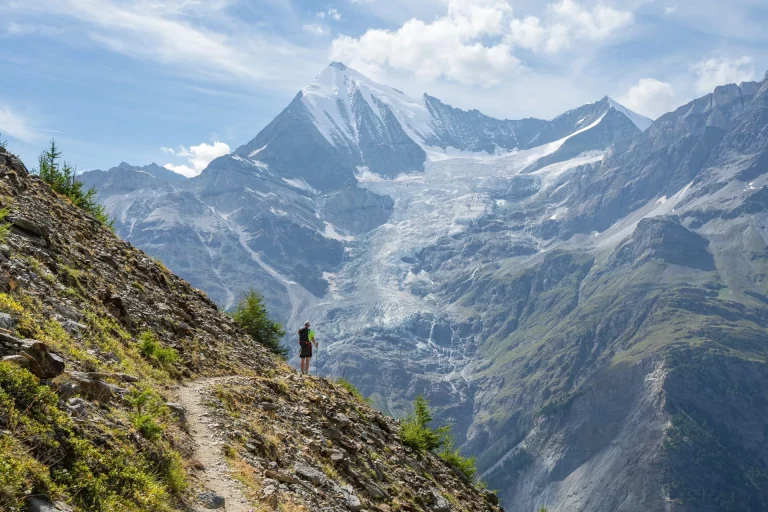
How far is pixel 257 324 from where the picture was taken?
41.4 m

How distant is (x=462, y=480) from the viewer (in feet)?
111

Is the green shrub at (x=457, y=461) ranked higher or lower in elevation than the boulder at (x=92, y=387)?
lower

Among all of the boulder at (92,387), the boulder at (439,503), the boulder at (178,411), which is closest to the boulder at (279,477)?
the boulder at (178,411)

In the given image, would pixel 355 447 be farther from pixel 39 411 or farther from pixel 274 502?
pixel 39 411

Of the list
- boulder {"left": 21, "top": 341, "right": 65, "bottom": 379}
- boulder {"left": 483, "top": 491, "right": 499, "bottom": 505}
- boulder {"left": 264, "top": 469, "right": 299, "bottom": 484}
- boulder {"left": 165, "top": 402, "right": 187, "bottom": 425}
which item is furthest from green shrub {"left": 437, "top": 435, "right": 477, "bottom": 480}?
boulder {"left": 21, "top": 341, "right": 65, "bottom": 379}

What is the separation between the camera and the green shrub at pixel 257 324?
134 ft

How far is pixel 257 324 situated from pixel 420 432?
47.0 ft

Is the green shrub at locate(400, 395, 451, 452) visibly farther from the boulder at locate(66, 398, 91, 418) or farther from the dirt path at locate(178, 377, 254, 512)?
the boulder at locate(66, 398, 91, 418)

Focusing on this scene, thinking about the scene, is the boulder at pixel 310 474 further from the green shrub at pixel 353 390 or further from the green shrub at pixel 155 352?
the green shrub at pixel 353 390

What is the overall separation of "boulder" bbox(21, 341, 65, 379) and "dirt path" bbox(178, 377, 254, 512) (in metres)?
4.35

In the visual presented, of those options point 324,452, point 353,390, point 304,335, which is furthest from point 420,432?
point 324,452

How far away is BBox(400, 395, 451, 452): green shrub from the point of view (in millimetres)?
31281

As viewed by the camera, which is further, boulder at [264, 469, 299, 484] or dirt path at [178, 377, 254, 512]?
boulder at [264, 469, 299, 484]

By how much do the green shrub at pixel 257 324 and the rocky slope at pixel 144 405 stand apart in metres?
4.88
